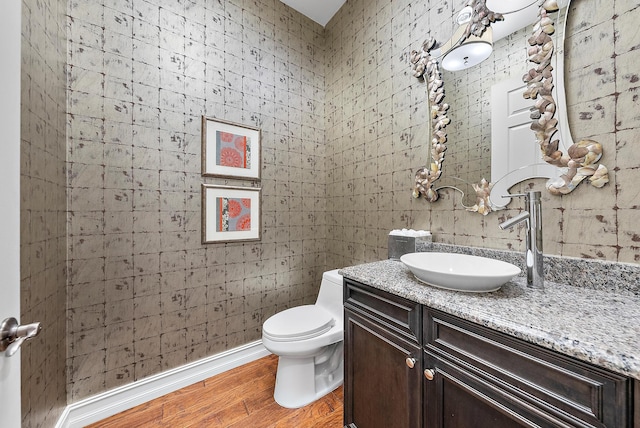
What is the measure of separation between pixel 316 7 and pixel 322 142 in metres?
1.16

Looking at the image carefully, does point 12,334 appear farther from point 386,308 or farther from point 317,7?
point 317,7

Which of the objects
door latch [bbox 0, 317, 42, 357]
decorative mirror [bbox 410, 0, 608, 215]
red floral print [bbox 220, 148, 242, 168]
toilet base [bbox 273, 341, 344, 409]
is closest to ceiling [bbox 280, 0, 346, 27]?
decorative mirror [bbox 410, 0, 608, 215]

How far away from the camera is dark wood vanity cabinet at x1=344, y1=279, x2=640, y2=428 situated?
0.55 meters

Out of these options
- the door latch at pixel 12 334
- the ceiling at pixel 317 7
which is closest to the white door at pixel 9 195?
the door latch at pixel 12 334

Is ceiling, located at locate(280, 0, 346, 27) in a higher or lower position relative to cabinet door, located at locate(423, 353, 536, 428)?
higher

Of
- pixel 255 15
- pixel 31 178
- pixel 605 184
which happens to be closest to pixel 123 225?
pixel 31 178

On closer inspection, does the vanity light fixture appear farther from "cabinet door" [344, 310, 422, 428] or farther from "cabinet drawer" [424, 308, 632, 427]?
"cabinet door" [344, 310, 422, 428]

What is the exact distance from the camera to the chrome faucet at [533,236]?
3.13 feet

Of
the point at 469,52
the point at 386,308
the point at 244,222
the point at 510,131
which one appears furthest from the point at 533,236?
the point at 244,222

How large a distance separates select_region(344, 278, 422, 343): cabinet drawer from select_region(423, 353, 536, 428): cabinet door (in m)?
0.11

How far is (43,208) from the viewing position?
3.67 ft

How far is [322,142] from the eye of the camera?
95.0 inches

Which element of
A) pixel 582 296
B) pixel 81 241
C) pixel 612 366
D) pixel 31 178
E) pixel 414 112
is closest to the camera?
pixel 612 366

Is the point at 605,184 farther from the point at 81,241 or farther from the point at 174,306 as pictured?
the point at 81,241
